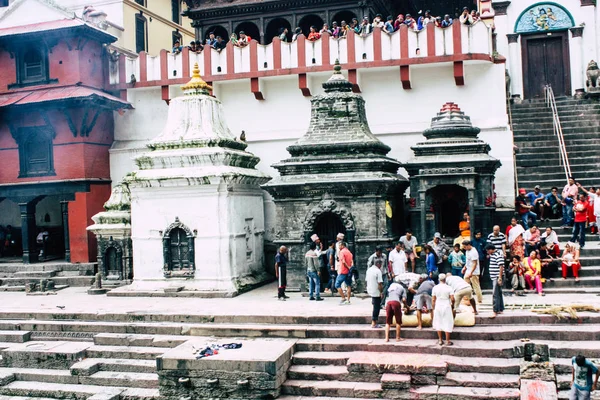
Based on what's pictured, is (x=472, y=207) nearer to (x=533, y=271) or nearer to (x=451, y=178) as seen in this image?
(x=451, y=178)

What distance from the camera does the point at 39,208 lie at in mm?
22891

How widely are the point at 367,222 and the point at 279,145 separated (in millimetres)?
5122

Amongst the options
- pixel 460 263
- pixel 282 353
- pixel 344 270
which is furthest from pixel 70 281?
pixel 460 263

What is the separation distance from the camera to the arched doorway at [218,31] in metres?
Result: 22.8

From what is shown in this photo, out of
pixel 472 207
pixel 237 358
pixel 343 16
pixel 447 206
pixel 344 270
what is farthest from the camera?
pixel 343 16

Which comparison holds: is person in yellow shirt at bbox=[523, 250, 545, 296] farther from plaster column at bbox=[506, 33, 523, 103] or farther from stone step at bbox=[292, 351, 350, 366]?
plaster column at bbox=[506, 33, 523, 103]

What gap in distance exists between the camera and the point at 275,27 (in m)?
22.7

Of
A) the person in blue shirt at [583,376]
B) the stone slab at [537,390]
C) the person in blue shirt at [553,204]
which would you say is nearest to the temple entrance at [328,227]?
the person in blue shirt at [553,204]

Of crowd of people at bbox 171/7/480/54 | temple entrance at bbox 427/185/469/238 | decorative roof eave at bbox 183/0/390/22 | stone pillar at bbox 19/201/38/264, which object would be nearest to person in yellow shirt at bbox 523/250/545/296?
temple entrance at bbox 427/185/469/238

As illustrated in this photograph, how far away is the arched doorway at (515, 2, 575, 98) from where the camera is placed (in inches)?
883

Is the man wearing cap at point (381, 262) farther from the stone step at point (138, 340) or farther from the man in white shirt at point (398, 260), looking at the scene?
the stone step at point (138, 340)

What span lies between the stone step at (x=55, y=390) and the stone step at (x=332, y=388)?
2960 mm

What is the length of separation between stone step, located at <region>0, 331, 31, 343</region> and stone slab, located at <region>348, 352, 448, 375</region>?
6.91m

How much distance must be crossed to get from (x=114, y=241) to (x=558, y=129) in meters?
12.8
